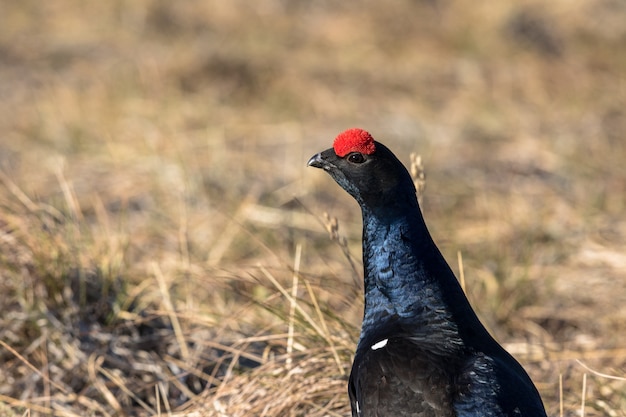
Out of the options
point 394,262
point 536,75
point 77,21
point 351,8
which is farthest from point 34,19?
point 394,262

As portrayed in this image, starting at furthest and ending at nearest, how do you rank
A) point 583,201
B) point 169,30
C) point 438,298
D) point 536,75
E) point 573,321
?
point 169,30 → point 536,75 → point 583,201 → point 573,321 → point 438,298

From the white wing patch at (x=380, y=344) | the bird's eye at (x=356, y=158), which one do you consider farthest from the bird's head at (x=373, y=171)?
the white wing patch at (x=380, y=344)

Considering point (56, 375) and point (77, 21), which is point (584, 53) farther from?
point (56, 375)

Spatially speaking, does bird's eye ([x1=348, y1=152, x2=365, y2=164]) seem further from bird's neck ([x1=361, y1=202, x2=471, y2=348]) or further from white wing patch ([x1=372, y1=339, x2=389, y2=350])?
white wing patch ([x1=372, y1=339, x2=389, y2=350])

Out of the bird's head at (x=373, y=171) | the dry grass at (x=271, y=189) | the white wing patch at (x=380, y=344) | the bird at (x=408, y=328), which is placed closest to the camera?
the bird at (x=408, y=328)

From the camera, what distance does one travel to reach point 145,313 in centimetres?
430

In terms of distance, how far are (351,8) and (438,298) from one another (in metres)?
10.4

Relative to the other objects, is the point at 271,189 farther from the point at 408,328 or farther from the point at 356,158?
the point at 408,328

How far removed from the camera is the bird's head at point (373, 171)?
2.92 m

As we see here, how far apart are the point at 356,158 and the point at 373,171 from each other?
7 centimetres

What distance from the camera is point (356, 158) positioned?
116 inches

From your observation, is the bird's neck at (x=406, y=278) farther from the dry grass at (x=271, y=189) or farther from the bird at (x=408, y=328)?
the dry grass at (x=271, y=189)

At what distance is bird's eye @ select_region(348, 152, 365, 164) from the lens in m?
2.95

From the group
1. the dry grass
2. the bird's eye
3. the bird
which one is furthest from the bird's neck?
the dry grass
